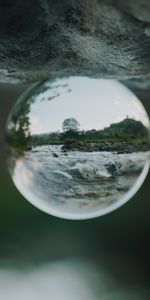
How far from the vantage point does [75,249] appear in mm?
2861

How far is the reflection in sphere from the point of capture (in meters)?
0.76

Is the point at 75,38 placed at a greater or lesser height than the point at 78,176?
greater

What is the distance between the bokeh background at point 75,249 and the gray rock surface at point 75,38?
1.81 metres

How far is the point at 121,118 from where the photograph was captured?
2.66 ft

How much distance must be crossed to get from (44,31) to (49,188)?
1.09ft

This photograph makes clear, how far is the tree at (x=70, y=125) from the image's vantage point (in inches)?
30.3

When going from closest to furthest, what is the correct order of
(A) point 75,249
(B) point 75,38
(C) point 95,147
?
(B) point 75,38 < (C) point 95,147 < (A) point 75,249

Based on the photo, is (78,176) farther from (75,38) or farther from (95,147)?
(75,38)

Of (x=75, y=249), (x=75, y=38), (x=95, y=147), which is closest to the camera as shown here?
(x=75, y=38)

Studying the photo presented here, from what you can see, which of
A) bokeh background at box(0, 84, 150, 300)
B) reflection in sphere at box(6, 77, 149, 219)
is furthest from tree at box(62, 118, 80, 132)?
bokeh background at box(0, 84, 150, 300)

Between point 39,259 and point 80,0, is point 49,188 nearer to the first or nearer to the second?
point 80,0

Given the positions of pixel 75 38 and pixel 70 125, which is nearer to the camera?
pixel 75 38

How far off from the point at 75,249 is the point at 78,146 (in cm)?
218

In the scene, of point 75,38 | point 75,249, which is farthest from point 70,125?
point 75,249
